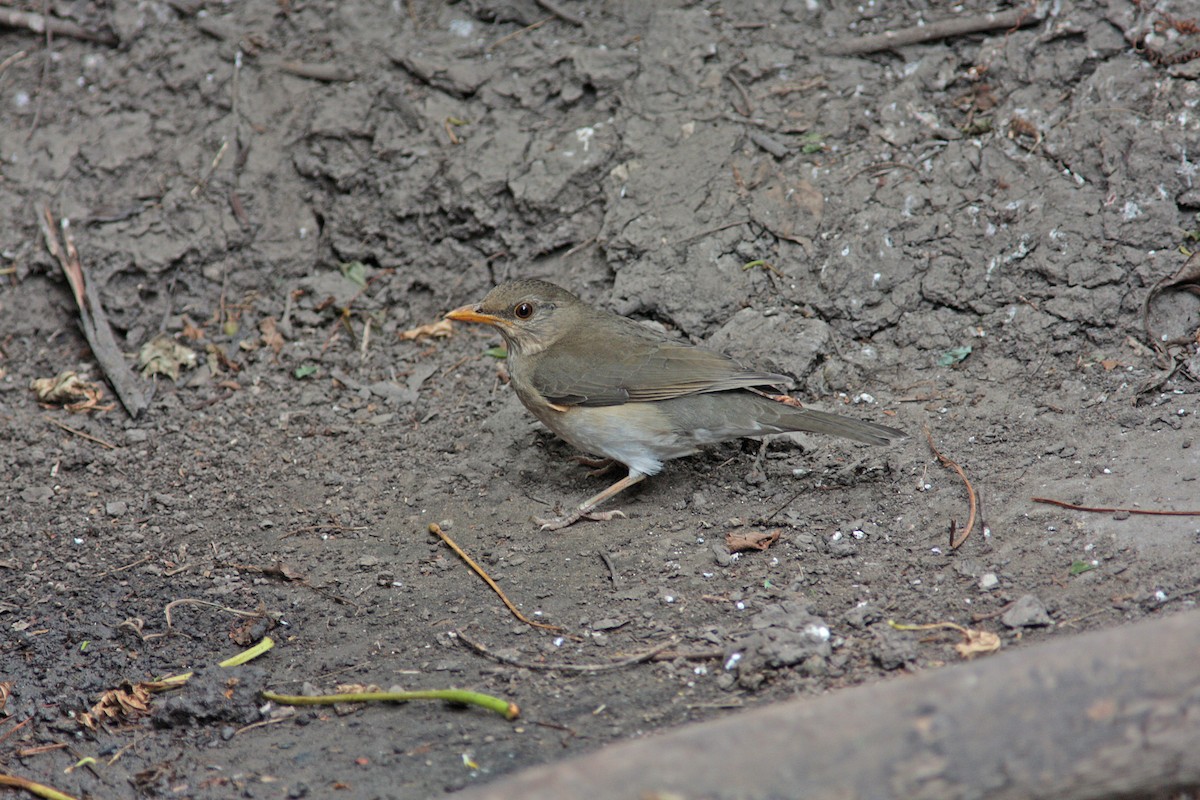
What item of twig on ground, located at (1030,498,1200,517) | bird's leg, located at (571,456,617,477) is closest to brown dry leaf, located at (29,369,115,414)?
bird's leg, located at (571,456,617,477)

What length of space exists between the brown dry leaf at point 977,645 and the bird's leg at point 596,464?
2761 millimetres

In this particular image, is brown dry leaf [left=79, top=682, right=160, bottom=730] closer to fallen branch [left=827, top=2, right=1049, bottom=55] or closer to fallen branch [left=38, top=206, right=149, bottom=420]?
fallen branch [left=38, top=206, right=149, bottom=420]

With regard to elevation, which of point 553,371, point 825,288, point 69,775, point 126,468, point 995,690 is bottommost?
point 126,468

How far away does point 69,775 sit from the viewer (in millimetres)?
4199

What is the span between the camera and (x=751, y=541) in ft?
17.5

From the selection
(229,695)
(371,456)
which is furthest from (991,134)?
(229,695)

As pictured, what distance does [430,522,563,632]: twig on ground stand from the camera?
16.2ft

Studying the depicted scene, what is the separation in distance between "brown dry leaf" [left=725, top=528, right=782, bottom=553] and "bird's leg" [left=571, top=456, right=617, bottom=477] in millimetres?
1380

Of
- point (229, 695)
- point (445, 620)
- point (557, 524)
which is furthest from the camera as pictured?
point (557, 524)

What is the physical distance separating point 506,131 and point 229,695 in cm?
467

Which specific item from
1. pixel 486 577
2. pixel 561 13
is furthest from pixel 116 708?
pixel 561 13

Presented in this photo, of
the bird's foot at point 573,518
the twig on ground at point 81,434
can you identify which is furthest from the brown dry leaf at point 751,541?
the twig on ground at point 81,434

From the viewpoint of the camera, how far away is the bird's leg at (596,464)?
260 inches

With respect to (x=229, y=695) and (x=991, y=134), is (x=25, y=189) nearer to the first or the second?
(x=229, y=695)
